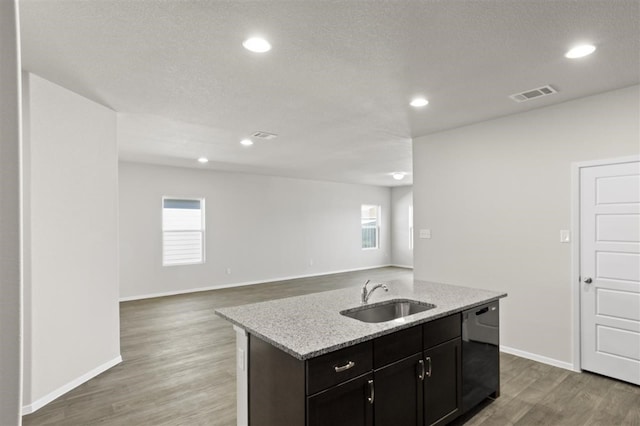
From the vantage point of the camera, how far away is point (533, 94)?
10.9 feet

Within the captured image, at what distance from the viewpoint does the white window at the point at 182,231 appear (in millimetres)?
7398

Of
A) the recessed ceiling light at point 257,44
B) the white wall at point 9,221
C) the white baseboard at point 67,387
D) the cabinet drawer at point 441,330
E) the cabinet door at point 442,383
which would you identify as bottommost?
the white baseboard at point 67,387

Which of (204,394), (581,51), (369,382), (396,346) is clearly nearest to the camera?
(369,382)

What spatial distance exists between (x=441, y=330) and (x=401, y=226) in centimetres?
914

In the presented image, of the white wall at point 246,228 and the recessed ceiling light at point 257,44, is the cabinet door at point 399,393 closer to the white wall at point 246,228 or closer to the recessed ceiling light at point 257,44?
the recessed ceiling light at point 257,44

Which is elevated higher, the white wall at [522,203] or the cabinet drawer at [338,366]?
the white wall at [522,203]

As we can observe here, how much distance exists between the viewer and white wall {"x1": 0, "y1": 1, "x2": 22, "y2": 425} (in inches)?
15.4

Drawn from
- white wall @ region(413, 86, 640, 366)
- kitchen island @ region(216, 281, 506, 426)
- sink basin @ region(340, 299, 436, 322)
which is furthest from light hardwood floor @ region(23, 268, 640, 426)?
sink basin @ region(340, 299, 436, 322)

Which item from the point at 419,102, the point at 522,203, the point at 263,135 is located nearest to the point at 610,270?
the point at 522,203

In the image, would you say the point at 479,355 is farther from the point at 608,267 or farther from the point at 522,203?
the point at 522,203

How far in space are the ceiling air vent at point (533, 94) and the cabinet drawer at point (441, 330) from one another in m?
2.17

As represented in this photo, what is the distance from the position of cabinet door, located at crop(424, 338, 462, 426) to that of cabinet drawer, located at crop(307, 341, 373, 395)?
0.55 metres

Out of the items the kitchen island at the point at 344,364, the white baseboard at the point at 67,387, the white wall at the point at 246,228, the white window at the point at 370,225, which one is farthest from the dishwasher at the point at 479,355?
the white window at the point at 370,225

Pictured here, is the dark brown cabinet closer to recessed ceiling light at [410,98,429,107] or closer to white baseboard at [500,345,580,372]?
white baseboard at [500,345,580,372]
